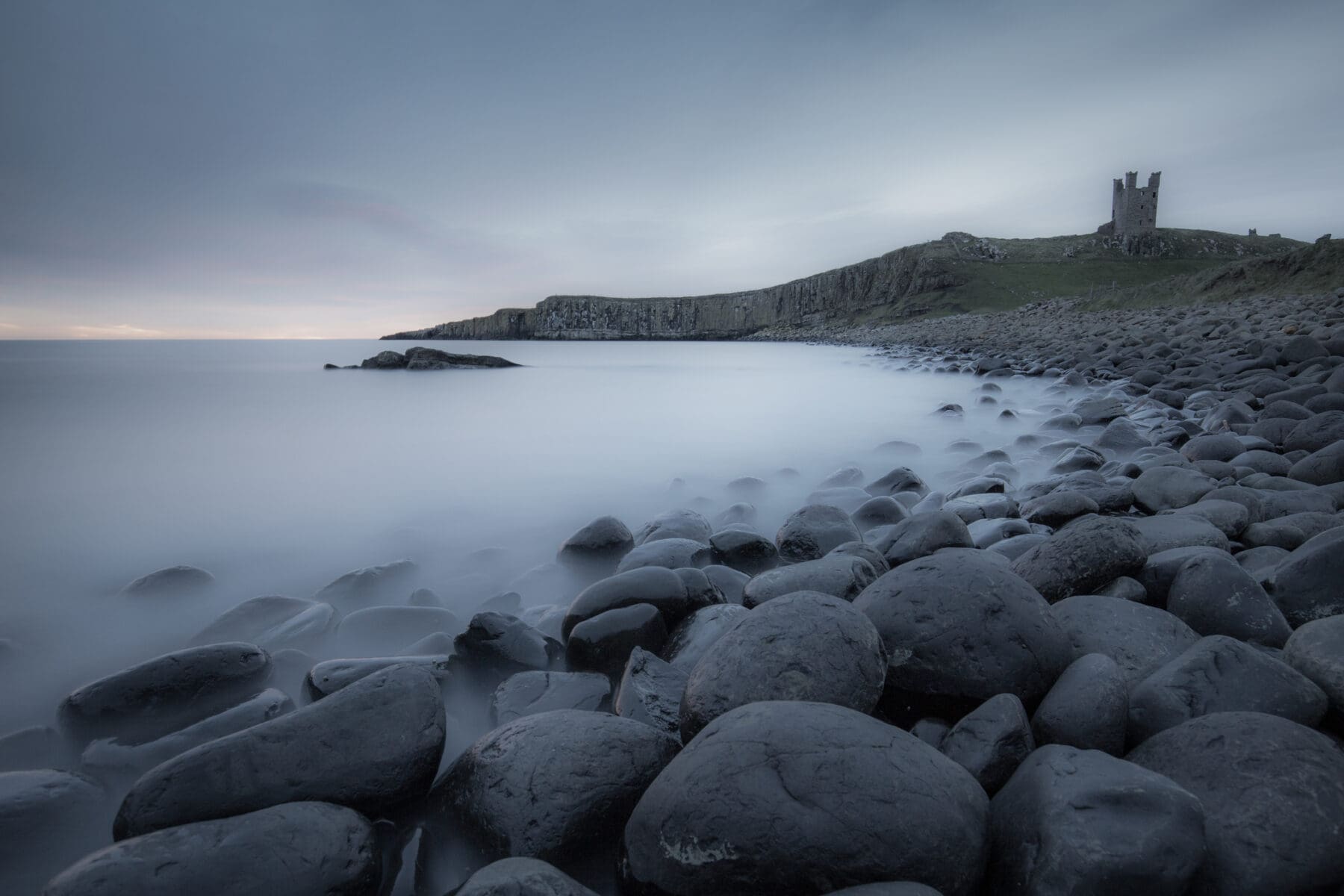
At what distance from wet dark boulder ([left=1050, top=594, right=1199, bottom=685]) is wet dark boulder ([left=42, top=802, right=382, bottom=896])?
2000 millimetres

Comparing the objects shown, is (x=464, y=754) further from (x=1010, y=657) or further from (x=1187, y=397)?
(x=1187, y=397)

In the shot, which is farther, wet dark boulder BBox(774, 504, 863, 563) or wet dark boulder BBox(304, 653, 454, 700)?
wet dark boulder BBox(774, 504, 863, 563)

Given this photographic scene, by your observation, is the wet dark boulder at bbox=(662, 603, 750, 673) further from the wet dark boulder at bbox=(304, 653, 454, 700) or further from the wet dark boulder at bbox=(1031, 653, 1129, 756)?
the wet dark boulder at bbox=(1031, 653, 1129, 756)

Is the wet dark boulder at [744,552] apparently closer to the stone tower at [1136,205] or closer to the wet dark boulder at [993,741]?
the wet dark boulder at [993,741]

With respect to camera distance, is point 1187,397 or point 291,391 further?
point 291,391

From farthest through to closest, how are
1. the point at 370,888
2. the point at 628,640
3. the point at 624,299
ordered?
the point at 624,299 → the point at 628,640 → the point at 370,888

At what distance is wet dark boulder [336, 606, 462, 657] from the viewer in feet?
9.13

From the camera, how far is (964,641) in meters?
1.83

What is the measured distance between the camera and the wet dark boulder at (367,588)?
3381 millimetres

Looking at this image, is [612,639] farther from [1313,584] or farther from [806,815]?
[1313,584]

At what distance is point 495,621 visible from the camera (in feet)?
8.64

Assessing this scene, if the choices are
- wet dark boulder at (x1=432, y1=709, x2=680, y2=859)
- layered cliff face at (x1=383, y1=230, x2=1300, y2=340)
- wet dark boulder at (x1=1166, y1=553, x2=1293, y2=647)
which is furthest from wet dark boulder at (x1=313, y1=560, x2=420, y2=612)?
layered cliff face at (x1=383, y1=230, x2=1300, y2=340)

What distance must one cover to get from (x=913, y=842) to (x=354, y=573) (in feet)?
10.7

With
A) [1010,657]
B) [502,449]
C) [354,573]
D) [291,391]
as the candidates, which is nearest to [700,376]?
[291,391]
